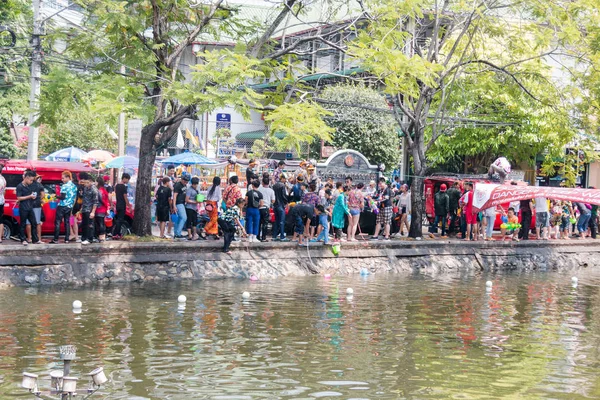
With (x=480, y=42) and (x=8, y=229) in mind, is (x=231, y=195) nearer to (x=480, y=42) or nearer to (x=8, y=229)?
(x=8, y=229)

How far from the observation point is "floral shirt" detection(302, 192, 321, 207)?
21203mm

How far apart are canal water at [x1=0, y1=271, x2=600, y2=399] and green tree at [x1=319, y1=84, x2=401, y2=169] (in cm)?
2182

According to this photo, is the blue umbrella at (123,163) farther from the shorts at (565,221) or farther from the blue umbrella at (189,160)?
the shorts at (565,221)

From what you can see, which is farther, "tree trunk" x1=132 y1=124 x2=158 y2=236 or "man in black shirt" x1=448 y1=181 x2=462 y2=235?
"man in black shirt" x1=448 y1=181 x2=462 y2=235

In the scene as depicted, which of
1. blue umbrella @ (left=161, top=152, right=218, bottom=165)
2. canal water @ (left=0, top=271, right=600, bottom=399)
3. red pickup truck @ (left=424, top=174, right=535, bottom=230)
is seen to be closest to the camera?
canal water @ (left=0, top=271, right=600, bottom=399)

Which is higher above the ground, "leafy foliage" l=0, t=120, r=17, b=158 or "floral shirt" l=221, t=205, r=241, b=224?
"leafy foliage" l=0, t=120, r=17, b=158

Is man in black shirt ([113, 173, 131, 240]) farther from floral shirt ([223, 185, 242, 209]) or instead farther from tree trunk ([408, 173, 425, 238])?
tree trunk ([408, 173, 425, 238])

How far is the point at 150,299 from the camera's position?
15.9 m

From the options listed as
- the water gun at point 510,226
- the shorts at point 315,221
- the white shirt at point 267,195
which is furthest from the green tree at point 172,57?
the water gun at point 510,226

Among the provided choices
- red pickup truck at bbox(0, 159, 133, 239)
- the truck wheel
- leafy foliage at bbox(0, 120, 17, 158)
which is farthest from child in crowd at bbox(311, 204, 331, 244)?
leafy foliage at bbox(0, 120, 17, 158)

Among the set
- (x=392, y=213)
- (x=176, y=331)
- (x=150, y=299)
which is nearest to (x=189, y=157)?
(x=392, y=213)

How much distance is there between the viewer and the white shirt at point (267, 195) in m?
20.8

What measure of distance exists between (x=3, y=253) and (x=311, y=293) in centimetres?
629

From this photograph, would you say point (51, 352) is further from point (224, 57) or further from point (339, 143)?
point (339, 143)
